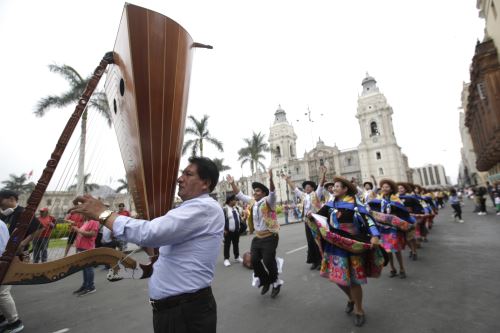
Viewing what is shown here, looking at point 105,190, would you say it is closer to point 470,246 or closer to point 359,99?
point 470,246

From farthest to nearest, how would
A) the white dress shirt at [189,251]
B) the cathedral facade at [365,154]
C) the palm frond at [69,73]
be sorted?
the cathedral facade at [365,154] → the palm frond at [69,73] → the white dress shirt at [189,251]

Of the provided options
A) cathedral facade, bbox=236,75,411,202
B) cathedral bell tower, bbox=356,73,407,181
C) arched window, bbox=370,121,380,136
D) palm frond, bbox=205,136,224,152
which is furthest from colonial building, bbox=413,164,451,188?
palm frond, bbox=205,136,224,152

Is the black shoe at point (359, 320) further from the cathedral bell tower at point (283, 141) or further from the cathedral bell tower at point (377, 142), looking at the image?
the cathedral bell tower at point (283, 141)

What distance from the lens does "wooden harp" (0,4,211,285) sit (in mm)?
1372

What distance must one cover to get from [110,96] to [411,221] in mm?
6110

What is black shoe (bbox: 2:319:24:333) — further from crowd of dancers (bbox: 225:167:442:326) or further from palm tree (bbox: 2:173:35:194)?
palm tree (bbox: 2:173:35:194)

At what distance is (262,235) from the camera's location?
15.9 feet

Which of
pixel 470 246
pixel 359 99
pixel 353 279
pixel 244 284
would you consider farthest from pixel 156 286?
pixel 359 99

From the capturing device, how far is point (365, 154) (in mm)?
61688

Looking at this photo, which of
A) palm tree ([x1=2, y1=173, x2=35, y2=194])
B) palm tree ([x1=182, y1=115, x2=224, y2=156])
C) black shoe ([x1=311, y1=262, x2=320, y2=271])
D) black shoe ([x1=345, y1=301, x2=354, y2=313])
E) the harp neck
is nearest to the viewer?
the harp neck

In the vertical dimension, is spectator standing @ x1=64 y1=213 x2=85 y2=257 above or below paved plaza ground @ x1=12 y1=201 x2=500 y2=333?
above

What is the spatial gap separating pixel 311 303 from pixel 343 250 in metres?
1.15

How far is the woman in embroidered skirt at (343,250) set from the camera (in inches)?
134

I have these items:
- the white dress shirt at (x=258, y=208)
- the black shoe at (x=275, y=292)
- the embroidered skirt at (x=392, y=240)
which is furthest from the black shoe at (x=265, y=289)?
the embroidered skirt at (x=392, y=240)
